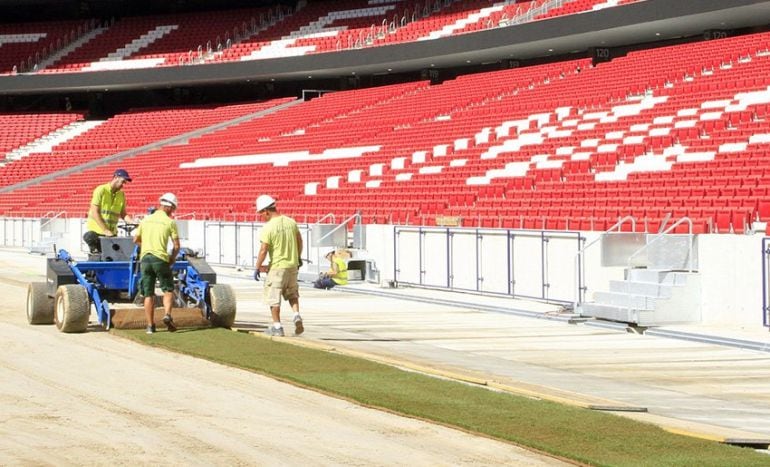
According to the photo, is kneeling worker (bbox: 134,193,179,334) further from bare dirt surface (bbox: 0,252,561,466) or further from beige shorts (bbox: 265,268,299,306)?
bare dirt surface (bbox: 0,252,561,466)

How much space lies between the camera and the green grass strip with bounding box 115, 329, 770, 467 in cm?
703

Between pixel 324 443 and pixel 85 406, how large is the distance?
88.3 inches

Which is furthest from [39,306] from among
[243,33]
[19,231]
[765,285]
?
[243,33]

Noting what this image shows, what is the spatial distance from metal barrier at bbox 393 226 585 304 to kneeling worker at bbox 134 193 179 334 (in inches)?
246

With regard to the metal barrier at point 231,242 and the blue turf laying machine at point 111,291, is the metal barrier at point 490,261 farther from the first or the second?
the metal barrier at point 231,242

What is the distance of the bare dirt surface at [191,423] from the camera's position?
692cm

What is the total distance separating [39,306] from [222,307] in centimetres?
242

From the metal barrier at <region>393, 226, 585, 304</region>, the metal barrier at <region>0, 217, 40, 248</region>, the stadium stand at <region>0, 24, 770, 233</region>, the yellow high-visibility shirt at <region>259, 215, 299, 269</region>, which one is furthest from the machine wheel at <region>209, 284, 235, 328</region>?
the metal barrier at <region>0, 217, 40, 248</region>

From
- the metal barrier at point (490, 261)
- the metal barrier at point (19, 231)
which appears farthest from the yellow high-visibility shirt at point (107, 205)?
the metal barrier at point (19, 231)

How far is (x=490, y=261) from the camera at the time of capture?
62.3 feet

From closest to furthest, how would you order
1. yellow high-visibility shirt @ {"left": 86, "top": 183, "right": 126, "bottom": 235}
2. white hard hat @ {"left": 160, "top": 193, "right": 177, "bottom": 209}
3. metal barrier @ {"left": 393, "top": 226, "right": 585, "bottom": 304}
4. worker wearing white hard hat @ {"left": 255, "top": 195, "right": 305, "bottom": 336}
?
worker wearing white hard hat @ {"left": 255, "top": 195, "right": 305, "bottom": 336} < white hard hat @ {"left": 160, "top": 193, "right": 177, "bottom": 209} < yellow high-visibility shirt @ {"left": 86, "top": 183, "right": 126, "bottom": 235} < metal barrier @ {"left": 393, "top": 226, "right": 585, "bottom": 304}

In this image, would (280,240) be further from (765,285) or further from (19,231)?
(19,231)

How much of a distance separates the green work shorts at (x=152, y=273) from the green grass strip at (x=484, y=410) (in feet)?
3.05

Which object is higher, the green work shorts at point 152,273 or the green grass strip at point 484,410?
the green work shorts at point 152,273
